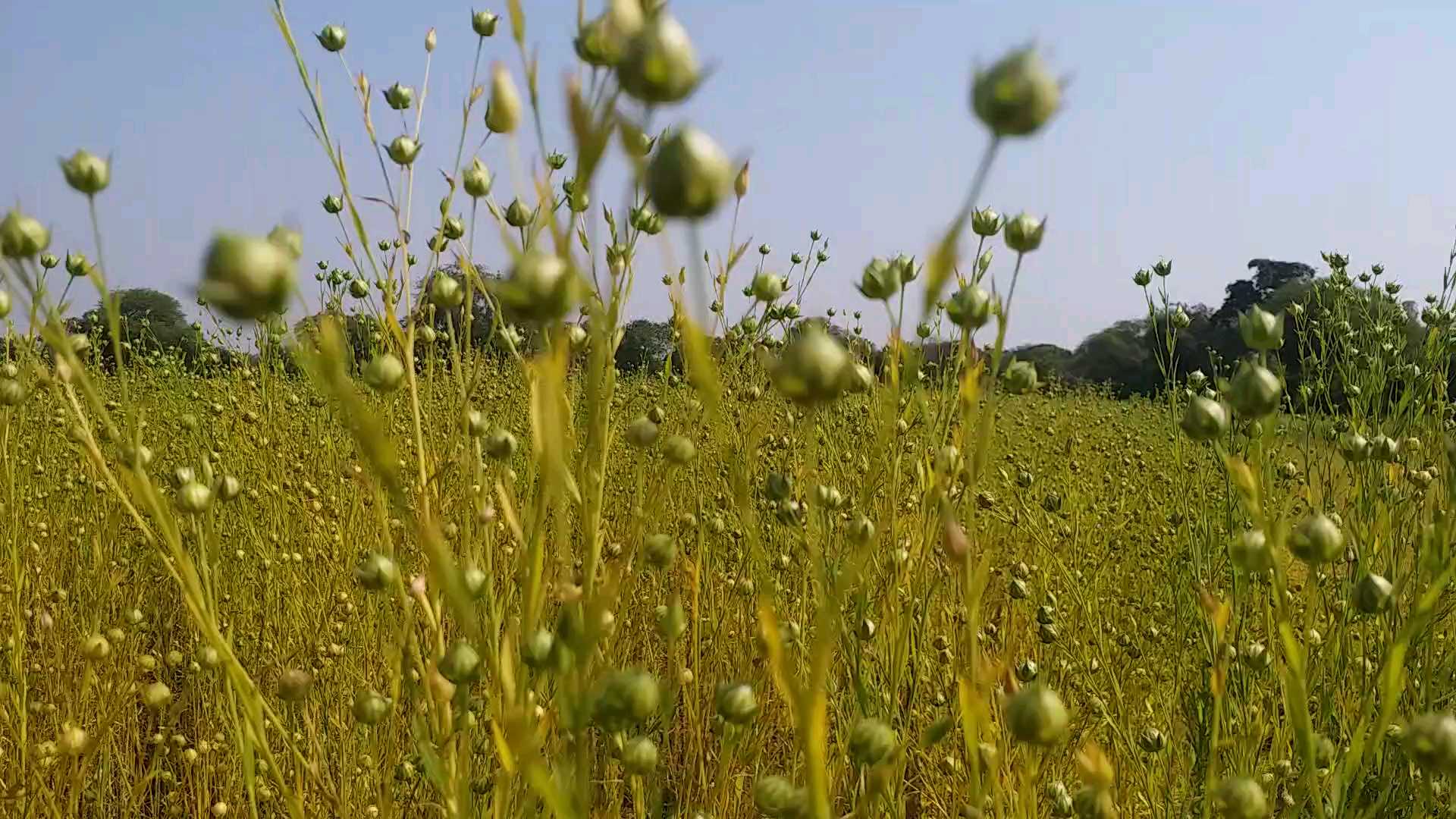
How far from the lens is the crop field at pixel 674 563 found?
51cm

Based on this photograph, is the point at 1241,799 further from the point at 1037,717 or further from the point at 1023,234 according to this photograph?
the point at 1023,234

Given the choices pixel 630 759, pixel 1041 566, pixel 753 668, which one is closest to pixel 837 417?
pixel 1041 566

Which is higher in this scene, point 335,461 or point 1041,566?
point 335,461

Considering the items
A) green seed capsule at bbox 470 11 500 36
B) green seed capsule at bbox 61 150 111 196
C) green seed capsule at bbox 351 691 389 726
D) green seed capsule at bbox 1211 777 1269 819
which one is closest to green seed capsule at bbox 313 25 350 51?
green seed capsule at bbox 470 11 500 36

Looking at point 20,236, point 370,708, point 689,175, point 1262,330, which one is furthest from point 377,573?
point 1262,330

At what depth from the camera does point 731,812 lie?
5.03ft

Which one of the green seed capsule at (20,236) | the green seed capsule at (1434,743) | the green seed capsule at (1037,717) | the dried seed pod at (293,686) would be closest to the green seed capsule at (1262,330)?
the green seed capsule at (1434,743)

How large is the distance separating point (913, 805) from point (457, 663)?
1452 mm

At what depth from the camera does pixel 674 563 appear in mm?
1933

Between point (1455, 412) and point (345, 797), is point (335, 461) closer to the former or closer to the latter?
point (345, 797)

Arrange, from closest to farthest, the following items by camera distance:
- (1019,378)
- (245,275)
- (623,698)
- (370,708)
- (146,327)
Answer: (245,275)
(623,698)
(370,708)
(1019,378)
(146,327)

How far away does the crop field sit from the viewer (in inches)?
20.0

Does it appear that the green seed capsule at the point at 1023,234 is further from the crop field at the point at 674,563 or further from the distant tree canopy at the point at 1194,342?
the distant tree canopy at the point at 1194,342

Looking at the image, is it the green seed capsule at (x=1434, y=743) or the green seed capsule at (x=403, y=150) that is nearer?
the green seed capsule at (x=1434, y=743)
